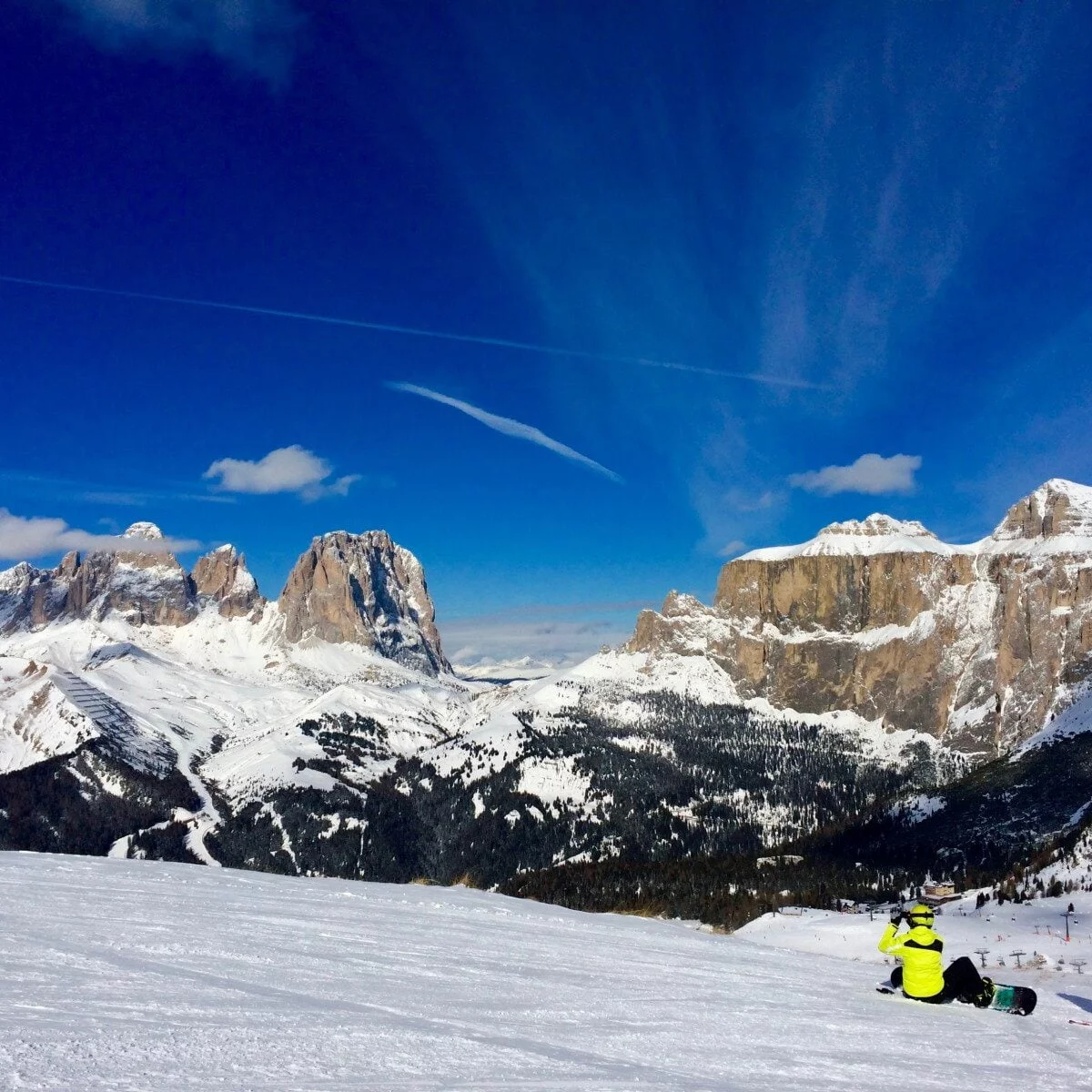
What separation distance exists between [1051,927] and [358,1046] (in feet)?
260

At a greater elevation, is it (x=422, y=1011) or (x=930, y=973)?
(x=930, y=973)

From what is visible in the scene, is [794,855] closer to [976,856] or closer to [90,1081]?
[976,856]

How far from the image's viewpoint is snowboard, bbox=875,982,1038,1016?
15773 mm

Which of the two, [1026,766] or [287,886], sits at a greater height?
[1026,766]

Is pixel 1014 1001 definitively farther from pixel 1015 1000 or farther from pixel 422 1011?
pixel 422 1011

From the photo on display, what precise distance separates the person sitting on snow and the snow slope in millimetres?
567

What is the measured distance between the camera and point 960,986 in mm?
16641

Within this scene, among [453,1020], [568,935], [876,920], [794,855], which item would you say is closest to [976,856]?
[794,855]

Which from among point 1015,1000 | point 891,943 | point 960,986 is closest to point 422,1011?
point 891,943

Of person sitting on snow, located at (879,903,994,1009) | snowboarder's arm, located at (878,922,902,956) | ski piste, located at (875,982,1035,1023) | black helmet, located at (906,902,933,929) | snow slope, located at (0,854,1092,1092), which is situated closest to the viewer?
snow slope, located at (0,854,1092,1092)

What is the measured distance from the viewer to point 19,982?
9.95 metres

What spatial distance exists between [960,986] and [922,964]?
795 millimetres

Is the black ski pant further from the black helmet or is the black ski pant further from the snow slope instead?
the black helmet

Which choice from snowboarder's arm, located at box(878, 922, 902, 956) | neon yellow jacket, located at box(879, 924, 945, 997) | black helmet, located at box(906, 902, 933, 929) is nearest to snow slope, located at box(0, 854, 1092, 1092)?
neon yellow jacket, located at box(879, 924, 945, 997)
